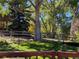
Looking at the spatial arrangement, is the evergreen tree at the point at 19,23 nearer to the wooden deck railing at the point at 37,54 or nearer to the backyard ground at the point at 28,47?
the backyard ground at the point at 28,47

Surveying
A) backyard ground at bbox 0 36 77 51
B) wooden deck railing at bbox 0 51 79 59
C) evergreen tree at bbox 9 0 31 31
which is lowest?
backyard ground at bbox 0 36 77 51

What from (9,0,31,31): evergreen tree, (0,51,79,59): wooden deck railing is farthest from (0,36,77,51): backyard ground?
(9,0,31,31): evergreen tree

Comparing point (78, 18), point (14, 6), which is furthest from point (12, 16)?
point (14, 6)

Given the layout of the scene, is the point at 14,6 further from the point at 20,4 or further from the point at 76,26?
the point at 76,26

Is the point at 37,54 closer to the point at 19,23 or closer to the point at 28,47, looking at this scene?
the point at 28,47

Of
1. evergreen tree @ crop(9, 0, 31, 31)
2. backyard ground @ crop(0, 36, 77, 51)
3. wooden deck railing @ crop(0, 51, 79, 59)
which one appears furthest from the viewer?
evergreen tree @ crop(9, 0, 31, 31)

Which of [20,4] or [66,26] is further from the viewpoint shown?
[66,26]

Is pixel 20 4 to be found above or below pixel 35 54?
above

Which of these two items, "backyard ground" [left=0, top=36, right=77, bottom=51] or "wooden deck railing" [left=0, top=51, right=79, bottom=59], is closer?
"wooden deck railing" [left=0, top=51, right=79, bottom=59]

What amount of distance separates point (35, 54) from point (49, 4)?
25958 mm

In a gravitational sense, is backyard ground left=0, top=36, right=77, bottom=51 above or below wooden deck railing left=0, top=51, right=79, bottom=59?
below

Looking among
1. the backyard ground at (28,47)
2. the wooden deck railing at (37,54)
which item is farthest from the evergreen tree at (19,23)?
the wooden deck railing at (37,54)

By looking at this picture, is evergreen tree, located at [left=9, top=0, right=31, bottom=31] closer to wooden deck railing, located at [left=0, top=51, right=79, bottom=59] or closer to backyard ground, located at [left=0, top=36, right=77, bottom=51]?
backyard ground, located at [left=0, top=36, right=77, bottom=51]

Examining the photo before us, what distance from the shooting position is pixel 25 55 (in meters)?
5.51
